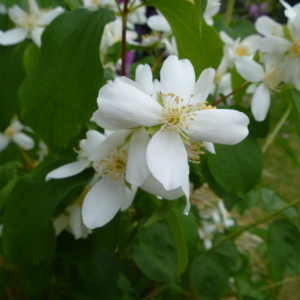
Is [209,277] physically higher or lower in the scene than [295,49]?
lower

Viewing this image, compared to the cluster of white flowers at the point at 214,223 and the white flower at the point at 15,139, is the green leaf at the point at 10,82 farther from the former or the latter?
the cluster of white flowers at the point at 214,223

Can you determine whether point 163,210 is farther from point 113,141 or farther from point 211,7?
point 211,7

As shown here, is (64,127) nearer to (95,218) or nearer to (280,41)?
(95,218)

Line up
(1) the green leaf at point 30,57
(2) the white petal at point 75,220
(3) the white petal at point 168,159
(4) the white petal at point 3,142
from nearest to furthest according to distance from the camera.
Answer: (3) the white petal at point 168,159, (2) the white petal at point 75,220, (1) the green leaf at point 30,57, (4) the white petal at point 3,142

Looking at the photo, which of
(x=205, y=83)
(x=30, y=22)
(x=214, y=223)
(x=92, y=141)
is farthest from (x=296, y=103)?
(x=214, y=223)

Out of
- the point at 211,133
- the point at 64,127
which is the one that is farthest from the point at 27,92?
the point at 211,133

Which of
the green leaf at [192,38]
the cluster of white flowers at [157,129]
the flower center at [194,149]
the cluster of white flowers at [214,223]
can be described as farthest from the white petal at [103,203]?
the cluster of white flowers at [214,223]

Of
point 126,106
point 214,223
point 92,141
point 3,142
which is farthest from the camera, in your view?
point 214,223
